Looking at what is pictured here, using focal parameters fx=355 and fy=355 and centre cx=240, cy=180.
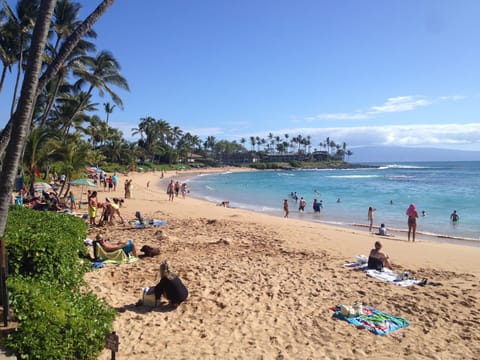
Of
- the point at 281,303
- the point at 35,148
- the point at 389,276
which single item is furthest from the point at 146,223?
the point at 389,276

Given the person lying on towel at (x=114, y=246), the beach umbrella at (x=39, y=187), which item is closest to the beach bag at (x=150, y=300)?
the person lying on towel at (x=114, y=246)

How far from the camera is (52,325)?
3680mm

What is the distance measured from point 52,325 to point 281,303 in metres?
3.81

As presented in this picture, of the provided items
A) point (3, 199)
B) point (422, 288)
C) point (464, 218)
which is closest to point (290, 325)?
point (422, 288)

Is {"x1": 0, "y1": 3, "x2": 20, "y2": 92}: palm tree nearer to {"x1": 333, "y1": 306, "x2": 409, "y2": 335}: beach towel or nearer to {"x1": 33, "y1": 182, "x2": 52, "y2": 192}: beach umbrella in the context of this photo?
{"x1": 33, "y1": 182, "x2": 52, "y2": 192}: beach umbrella

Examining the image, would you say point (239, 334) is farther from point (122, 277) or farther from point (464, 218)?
point (464, 218)

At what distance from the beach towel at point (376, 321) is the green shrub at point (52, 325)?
11.9ft

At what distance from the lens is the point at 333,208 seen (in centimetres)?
2719

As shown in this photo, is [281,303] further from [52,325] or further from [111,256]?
[111,256]

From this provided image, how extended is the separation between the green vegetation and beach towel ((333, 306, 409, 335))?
362 cm

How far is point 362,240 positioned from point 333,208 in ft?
47.3

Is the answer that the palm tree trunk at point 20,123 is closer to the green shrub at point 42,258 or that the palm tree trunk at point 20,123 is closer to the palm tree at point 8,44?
the green shrub at point 42,258

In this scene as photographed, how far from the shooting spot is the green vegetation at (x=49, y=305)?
3588mm

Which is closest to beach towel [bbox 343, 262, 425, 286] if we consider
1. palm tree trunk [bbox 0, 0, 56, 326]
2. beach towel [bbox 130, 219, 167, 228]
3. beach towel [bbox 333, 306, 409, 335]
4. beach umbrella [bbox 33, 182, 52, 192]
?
beach towel [bbox 333, 306, 409, 335]
